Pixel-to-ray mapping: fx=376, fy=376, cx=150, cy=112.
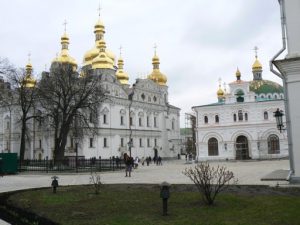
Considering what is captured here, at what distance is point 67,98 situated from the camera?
127 feet

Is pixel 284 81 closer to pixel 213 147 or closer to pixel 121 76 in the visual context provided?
pixel 213 147

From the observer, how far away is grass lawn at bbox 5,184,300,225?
8.50 m

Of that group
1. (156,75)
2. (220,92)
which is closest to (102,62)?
(156,75)

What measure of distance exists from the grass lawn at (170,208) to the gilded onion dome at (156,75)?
212 feet

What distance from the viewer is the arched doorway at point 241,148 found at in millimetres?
53406

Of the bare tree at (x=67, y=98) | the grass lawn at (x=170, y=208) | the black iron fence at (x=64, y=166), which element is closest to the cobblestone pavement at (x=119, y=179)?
the black iron fence at (x=64, y=166)

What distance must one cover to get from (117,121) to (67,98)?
22.8 metres

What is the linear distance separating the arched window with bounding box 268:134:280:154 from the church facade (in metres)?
19.4

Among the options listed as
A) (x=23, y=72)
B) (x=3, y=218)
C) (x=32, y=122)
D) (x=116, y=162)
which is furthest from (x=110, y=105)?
(x=3, y=218)

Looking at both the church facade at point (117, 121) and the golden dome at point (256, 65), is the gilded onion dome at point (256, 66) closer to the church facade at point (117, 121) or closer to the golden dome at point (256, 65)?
the golden dome at point (256, 65)

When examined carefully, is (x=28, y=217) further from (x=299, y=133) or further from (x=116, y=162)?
(x=116, y=162)

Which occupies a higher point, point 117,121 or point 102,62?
point 102,62

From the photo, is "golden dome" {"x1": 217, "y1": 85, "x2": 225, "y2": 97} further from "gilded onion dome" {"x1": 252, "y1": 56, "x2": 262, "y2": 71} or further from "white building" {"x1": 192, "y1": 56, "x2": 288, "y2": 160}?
"white building" {"x1": 192, "y1": 56, "x2": 288, "y2": 160}

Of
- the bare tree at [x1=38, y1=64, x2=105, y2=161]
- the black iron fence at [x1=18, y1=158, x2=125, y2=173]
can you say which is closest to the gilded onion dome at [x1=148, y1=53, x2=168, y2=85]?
the bare tree at [x1=38, y1=64, x2=105, y2=161]
